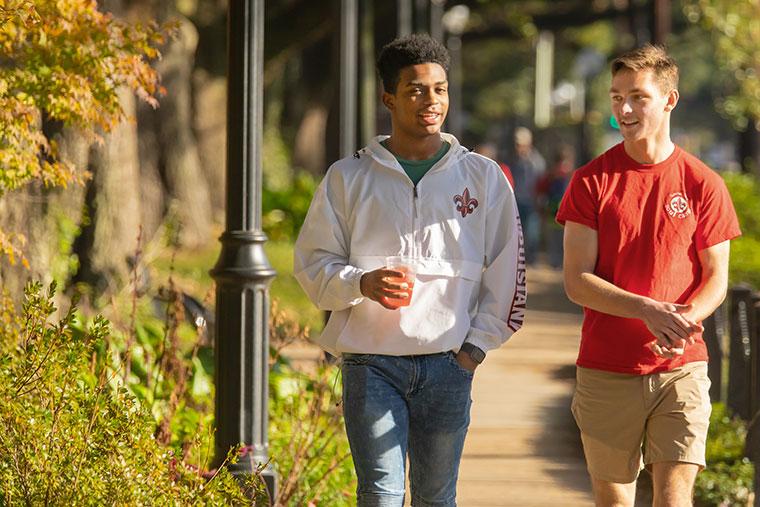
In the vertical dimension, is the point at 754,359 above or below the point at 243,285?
below

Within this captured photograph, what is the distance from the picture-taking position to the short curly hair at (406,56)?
13.9 feet

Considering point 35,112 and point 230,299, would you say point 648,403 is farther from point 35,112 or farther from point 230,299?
point 35,112

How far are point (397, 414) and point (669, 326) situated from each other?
0.83m

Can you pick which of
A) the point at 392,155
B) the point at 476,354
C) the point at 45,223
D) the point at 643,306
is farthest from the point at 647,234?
the point at 45,223

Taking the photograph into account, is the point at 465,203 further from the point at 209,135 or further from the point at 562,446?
the point at 209,135

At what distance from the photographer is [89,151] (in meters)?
11.9

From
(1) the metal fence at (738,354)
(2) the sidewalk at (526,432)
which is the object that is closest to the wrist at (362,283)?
(2) the sidewalk at (526,432)

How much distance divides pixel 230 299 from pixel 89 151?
6427 mm

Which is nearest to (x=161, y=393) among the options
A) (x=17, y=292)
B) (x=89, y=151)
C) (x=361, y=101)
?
(x=17, y=292)

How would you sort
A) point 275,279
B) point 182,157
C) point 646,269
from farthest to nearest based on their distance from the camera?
point 182,157
point 275,279
point 646,269

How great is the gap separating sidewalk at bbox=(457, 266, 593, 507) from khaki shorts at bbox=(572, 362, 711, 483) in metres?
2.31

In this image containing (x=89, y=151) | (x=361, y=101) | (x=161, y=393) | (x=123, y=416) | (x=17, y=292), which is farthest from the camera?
(x=361, y=101)

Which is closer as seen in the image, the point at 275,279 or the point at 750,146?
the point at 275,279

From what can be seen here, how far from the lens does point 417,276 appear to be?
4195 mm
